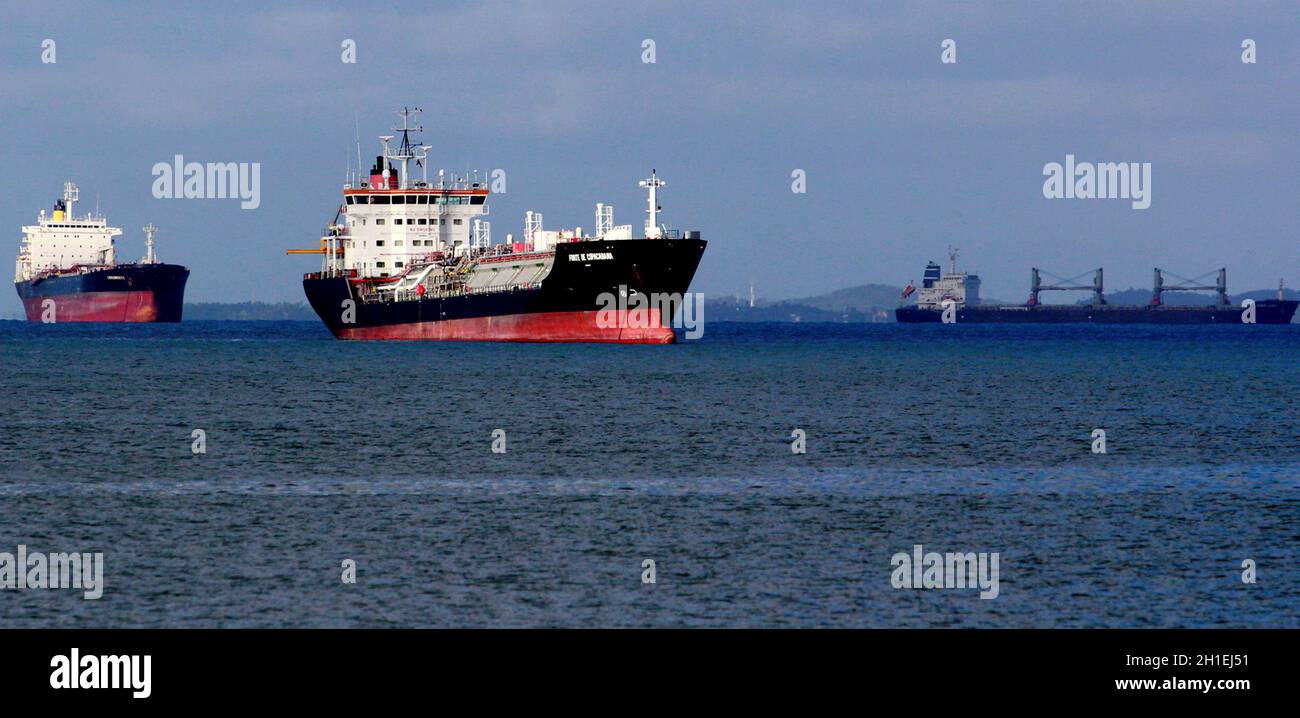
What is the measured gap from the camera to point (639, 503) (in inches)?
1411

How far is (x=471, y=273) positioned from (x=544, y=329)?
778cm

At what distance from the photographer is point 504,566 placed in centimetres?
2730

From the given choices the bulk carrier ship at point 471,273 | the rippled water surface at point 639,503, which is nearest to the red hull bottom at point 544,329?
the bulk carrier ship at point 471,273

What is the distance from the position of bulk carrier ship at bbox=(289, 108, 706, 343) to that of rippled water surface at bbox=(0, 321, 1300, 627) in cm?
2486

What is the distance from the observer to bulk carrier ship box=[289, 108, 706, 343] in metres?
102

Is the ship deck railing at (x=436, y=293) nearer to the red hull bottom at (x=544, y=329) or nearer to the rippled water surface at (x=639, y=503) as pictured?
the red hull bottom at (x=544, y=329)

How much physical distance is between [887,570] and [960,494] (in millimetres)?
11011

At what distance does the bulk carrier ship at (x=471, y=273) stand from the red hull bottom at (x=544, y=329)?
0.33 ft

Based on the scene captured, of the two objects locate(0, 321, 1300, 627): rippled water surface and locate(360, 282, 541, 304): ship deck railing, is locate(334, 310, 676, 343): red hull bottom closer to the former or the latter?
locate(360, 282, 541, 304): ship deck railing

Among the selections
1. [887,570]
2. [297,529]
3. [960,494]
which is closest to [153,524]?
[297,529]

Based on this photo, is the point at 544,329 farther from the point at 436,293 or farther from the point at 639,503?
the point at 639,503

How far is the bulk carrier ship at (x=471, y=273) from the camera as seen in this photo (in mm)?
102438
